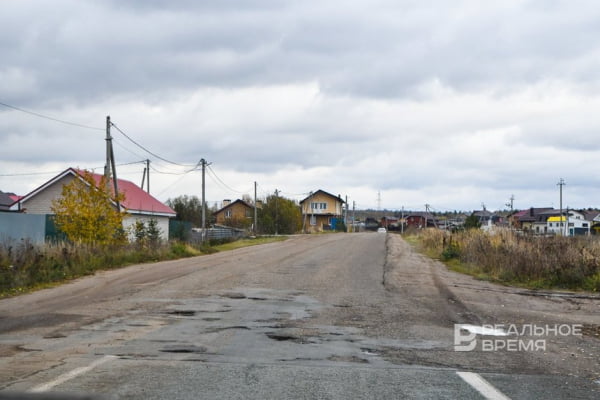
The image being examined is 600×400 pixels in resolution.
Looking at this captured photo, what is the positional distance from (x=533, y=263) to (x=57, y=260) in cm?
1420

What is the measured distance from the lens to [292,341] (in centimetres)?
914

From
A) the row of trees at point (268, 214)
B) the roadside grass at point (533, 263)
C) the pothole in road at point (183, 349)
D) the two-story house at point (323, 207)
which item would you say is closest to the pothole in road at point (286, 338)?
the pothole in road at point (183, 349)

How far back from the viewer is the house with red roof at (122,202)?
37969mm

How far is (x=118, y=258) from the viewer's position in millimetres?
23812

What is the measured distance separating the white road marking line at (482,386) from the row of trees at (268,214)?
201 ft

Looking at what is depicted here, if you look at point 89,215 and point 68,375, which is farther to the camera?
point 89,215

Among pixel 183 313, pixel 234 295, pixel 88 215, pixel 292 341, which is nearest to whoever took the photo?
pixel 292 341

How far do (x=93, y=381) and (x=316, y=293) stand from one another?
357 inches

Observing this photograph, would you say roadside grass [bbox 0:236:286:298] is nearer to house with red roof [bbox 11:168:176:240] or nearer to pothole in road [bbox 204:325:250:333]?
pothole in road [bbox 204:325:250:333]

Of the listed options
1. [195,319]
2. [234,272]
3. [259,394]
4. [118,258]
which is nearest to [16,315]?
[195,319]

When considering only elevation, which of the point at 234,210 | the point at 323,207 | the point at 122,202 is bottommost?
the point at 122,202

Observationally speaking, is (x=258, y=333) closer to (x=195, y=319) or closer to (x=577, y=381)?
(x=195, y=319)

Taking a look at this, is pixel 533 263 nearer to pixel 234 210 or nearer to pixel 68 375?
pixel 68 375

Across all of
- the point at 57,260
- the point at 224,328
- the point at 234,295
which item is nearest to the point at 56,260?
the point at 57,260
